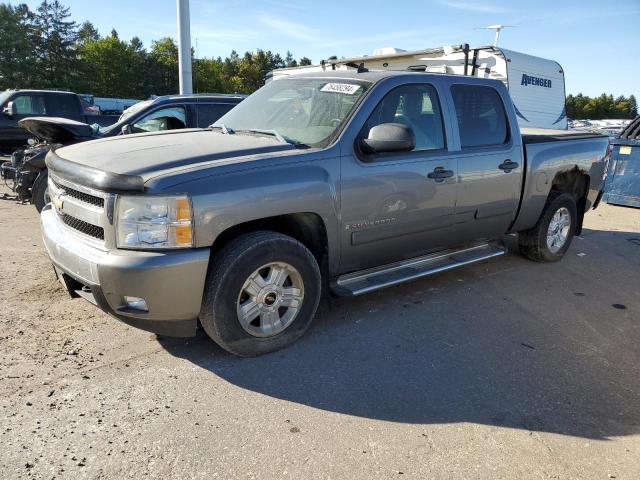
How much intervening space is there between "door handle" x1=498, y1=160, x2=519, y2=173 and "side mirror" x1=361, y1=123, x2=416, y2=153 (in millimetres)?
1597

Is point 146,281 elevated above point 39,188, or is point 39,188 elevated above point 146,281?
point 146,281

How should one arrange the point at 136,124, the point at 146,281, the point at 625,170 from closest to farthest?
1. the point at 146,281
2. the point at 136,124
3. the point at 625,170

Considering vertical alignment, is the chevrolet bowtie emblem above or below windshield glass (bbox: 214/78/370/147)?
below

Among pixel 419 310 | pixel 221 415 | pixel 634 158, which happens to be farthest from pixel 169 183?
pixel 634 158

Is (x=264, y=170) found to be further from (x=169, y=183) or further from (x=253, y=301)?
(x=253, y=301)

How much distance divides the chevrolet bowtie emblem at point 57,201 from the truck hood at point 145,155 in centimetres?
19

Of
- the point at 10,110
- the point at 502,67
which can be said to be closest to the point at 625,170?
the point at 502,67

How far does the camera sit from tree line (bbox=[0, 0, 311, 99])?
54.5 m

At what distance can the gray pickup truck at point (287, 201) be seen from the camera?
9.57 feet

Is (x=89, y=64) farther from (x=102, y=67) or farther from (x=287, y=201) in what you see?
(x=287, y=201)

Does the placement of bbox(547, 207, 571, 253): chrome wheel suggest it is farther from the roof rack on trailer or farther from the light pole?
the light pole

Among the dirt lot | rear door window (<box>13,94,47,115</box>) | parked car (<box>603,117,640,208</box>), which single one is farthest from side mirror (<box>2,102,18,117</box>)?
parked car (<box>603,117,640,208</box>)

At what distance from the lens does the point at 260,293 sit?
3.37 metres

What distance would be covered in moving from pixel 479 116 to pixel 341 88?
4.95 ft
